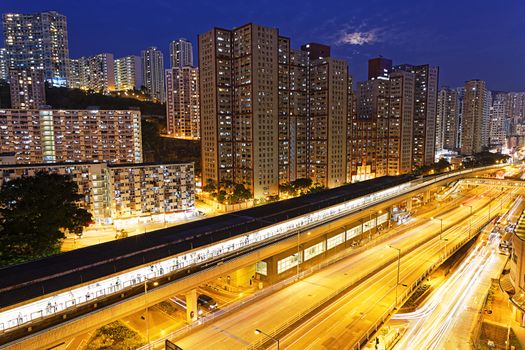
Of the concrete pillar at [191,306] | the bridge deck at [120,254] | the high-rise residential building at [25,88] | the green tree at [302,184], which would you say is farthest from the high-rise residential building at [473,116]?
the high-rise residential building at [25,88]

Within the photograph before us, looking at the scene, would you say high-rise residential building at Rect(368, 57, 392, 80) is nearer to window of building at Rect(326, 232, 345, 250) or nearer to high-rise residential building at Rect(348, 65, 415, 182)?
high-rise residential building at Rect(348, 65, 415, 182)

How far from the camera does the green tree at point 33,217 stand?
107 feet

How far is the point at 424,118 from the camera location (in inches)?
4518

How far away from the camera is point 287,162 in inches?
3147

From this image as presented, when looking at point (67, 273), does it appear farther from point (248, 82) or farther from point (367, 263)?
point (248, 82)

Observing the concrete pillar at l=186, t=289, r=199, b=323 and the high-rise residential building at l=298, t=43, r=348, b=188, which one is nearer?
the concrete pillar at l=186, t=289, r=199, b=323

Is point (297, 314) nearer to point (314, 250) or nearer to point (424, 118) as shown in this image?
point (314, 250)

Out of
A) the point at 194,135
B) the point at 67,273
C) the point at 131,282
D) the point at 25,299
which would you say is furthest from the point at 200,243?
the point at 194,135

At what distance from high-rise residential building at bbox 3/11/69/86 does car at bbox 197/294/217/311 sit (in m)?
138

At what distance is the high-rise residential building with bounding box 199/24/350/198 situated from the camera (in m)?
72.8

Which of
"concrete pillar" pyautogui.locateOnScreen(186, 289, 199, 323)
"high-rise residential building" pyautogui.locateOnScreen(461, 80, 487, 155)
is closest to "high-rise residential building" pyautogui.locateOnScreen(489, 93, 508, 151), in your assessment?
"high-rise residential building" pyautogui.locateOnScreen(461, 80, 487, 155)

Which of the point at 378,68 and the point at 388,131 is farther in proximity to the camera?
the point at 378,68

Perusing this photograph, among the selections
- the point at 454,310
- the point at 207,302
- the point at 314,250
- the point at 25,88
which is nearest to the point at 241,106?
the point at 314,250

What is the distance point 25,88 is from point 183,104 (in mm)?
45042
